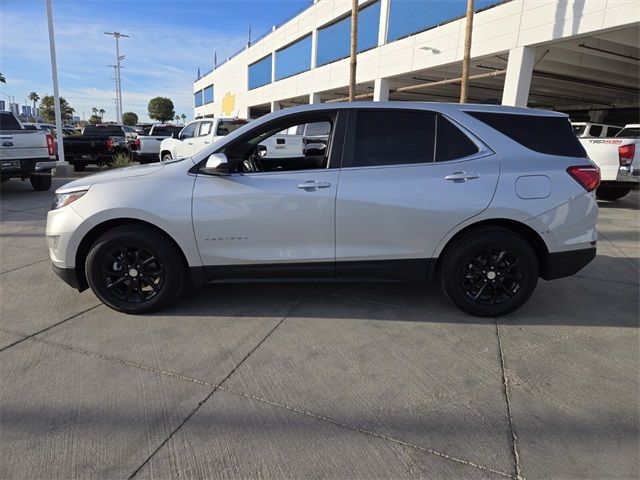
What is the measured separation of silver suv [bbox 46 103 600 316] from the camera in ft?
11.4

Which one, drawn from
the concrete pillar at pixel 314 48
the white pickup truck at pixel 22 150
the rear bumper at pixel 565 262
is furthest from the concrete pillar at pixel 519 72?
the concrete pillar at pixel 314 48

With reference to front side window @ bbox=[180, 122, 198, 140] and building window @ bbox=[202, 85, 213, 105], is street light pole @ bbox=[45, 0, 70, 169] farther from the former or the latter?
building window @ bbox=[202, 85, 213, 105]

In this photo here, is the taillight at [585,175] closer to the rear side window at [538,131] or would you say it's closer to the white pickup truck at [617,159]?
the rear side window at [538,131]

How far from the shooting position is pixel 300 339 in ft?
11.0

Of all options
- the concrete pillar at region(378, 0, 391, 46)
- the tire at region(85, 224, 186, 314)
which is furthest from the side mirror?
the concrete pillar at region(378, 0, 391, 46)

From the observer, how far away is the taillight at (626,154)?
30.7ft

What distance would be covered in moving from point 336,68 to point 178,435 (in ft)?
91.5

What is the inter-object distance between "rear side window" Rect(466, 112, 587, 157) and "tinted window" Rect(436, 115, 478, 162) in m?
0.23

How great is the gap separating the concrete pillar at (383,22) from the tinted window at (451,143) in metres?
20.3

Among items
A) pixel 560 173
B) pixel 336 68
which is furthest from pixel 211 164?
pixel 336 68

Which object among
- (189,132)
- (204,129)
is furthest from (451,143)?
(189,132)

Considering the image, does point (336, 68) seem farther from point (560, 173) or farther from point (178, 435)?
point (178, 435)

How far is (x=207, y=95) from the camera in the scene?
66750mm

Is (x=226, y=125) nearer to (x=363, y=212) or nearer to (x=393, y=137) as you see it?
(x=393, y=137)
